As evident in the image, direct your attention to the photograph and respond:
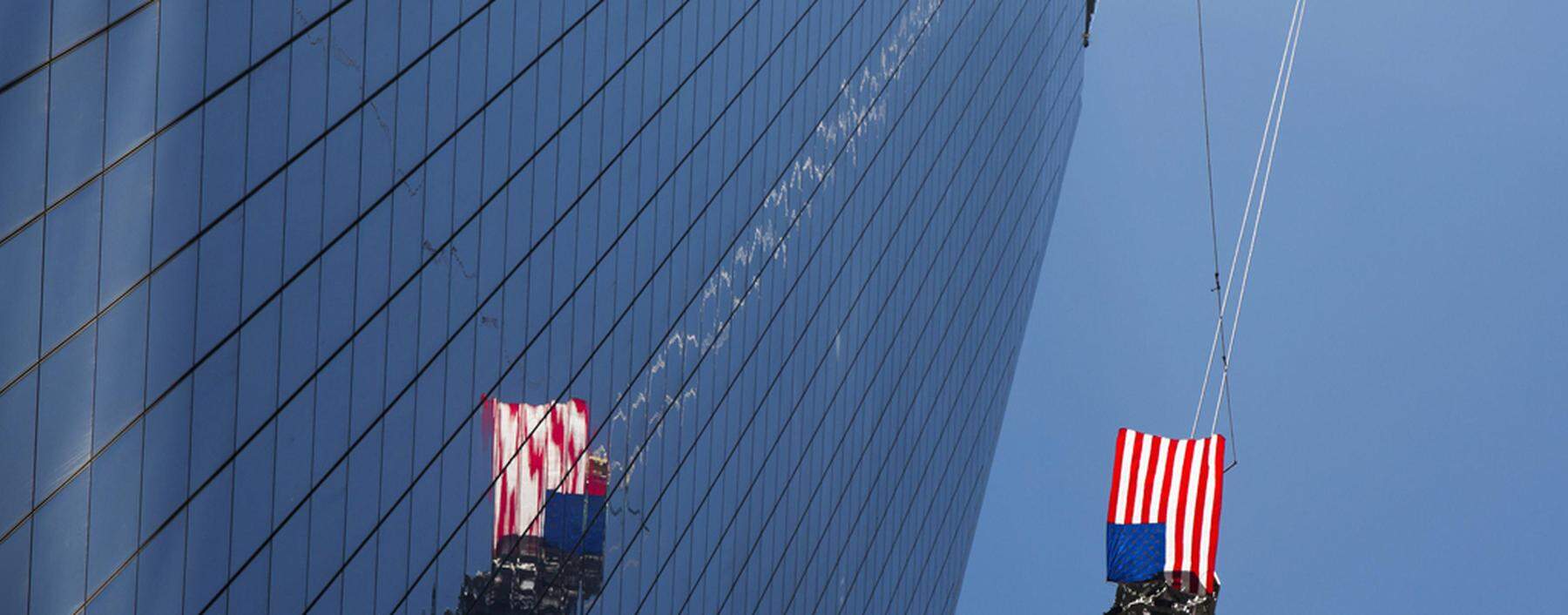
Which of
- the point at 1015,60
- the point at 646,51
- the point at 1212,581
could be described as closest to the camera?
the point at 1212,581

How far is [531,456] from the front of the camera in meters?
37.7

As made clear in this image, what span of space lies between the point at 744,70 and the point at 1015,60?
40722 millimetres

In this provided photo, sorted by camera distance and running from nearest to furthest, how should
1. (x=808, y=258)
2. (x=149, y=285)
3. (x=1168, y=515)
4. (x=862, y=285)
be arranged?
1. (x=149, y=285)
2. (x=1168, y=515)
3. (x=808, y=258)
4. (x=862, y=285)

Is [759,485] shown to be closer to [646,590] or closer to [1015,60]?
[646,590]

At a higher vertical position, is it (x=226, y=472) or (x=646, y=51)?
(x=646, y=51)

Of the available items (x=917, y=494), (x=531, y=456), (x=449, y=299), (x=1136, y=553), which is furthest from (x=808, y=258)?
(x=449, y=299)

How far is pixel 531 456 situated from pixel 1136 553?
35.2 feet

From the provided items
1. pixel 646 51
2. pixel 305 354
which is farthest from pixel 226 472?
pixel 646 51

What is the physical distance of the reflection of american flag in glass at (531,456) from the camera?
117 ft

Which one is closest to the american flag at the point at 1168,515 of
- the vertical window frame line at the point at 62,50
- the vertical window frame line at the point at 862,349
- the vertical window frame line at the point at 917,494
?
the vertical window frame line at the point at 862,349

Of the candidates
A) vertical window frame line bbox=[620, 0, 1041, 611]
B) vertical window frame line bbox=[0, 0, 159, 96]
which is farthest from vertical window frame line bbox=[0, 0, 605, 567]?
vertical window frame line bbox=[620, 0, 1041, 611]

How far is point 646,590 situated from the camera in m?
46.2

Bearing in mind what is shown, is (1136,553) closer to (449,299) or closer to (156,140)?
(449,299)

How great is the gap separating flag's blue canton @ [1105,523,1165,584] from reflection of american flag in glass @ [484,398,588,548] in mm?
9753
